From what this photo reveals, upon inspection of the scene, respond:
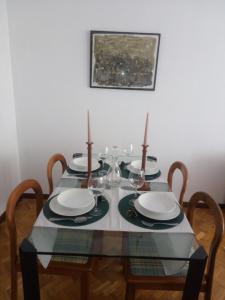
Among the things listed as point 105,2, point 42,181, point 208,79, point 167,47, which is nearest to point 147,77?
point 167,47

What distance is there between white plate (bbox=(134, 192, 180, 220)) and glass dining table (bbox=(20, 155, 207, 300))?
41mm

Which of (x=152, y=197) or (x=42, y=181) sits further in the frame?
(x=42, y=181)

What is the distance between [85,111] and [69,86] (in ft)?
0.92

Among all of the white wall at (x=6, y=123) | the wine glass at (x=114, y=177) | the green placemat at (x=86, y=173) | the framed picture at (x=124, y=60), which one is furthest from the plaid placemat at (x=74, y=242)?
the framed picture at (x=124, y=60)

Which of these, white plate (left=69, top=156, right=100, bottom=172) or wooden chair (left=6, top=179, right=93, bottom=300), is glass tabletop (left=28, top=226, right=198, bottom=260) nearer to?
wooden chair (left=6, top=179, right=93, bottom=300)

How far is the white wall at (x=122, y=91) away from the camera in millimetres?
2119

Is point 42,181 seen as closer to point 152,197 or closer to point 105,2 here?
point 152,197

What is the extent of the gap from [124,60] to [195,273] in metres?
1.79

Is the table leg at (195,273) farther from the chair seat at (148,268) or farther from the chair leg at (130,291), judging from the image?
the chair leg at (130,291)

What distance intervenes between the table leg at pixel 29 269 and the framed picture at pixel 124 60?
162cm

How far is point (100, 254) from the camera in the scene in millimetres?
1089

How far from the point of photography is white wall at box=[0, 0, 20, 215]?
2.12 meters

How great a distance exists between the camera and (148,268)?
4.30 ft

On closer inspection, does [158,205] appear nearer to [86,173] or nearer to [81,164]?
[86,173]
